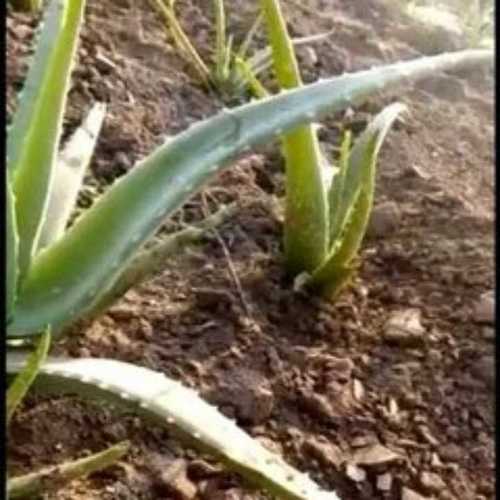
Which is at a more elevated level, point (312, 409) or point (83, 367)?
Result: point (83, 367)

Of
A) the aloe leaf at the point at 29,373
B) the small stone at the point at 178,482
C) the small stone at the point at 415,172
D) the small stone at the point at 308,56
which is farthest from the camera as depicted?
the small stone at the point at 308,56

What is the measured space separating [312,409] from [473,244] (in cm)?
37

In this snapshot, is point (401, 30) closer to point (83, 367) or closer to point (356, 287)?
point (356, 287)

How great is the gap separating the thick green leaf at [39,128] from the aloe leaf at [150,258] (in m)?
0.07

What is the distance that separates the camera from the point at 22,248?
1038 millimetres

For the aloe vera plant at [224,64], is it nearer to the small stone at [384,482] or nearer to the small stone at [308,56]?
the small stone at [308,56]

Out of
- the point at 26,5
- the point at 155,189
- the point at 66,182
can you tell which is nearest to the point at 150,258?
the point at 155,189

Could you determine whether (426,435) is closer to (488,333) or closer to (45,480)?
(488,333)

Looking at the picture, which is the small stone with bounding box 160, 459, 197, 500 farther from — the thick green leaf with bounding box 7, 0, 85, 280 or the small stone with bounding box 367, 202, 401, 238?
the small stone with bounding box 367, 202, 401, 238

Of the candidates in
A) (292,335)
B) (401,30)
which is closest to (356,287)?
(292,335)

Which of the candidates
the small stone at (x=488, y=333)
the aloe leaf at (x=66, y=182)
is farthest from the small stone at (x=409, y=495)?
the aloe leaf at (x=66, y=182)

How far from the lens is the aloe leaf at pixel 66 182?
113 centimetres

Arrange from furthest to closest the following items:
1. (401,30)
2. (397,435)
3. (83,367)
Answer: (401,30), (397,435), (83,367)

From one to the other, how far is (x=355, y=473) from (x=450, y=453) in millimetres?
103
